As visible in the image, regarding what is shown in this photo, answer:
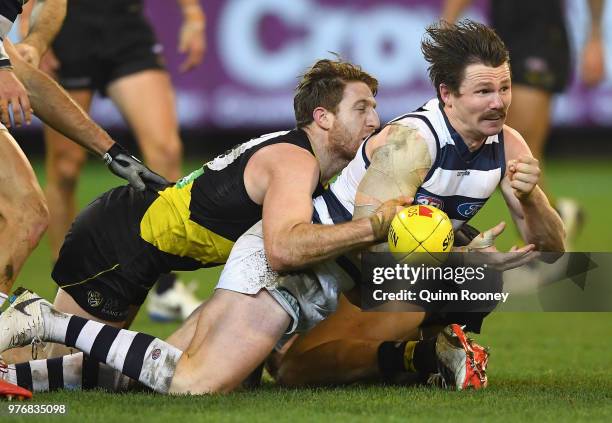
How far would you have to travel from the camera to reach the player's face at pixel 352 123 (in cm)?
540

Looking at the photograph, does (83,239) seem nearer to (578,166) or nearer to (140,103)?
(140,103)

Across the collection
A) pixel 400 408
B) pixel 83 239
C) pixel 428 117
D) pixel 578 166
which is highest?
pixel 428 117

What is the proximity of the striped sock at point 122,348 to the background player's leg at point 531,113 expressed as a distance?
4.72 m

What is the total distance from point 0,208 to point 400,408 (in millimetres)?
1899

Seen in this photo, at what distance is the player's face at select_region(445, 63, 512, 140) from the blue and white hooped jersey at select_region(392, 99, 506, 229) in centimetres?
7

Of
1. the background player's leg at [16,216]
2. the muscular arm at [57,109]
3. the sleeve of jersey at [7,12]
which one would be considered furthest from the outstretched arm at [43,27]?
the background player's leg at [16,216]

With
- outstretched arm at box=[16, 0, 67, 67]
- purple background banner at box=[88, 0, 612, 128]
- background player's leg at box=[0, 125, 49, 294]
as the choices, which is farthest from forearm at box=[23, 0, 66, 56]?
purple background banner at box=[88, 0, 612, 128]

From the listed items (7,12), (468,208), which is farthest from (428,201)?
(7,12)

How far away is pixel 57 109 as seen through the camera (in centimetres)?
583

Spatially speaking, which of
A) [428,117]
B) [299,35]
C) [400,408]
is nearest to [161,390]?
[400,408]

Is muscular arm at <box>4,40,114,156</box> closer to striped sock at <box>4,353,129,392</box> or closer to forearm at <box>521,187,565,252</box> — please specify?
striped sock at <box>4,353,129,392</box>

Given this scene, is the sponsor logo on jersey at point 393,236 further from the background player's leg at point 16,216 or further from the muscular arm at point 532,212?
the background player's leg at point 16,216

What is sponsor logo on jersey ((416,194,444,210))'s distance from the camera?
5.11 metres

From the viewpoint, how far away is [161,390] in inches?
194
